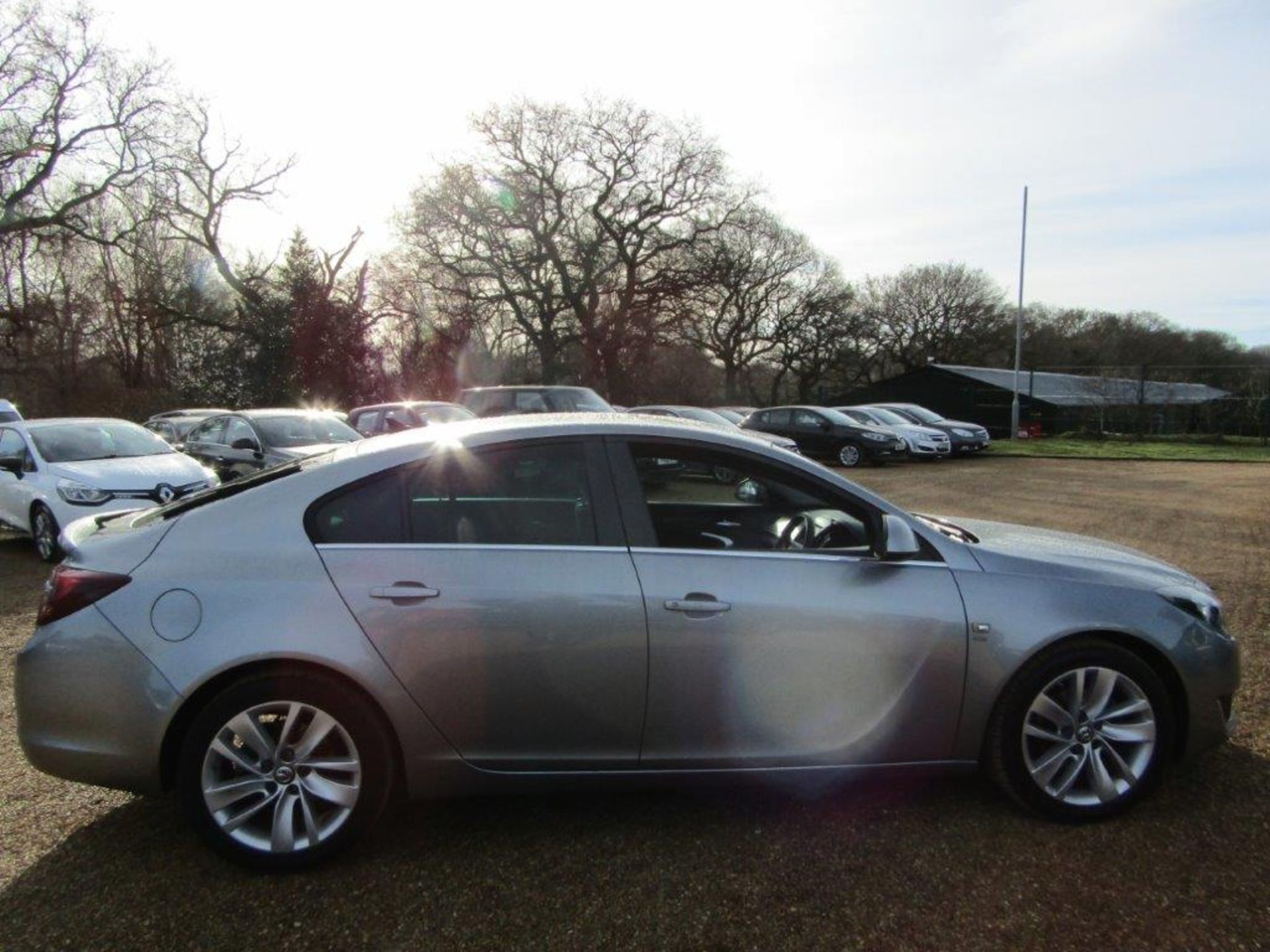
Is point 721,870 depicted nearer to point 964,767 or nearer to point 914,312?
point 964,767

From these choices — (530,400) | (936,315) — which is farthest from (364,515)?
(936,315)

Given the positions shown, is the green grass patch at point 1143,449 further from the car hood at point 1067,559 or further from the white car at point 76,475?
the white car at point 76,475

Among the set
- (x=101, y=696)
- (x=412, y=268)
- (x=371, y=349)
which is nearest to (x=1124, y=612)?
(x=101, y=696)

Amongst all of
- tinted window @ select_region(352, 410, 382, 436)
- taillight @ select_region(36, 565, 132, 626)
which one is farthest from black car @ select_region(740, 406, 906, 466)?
taillight @ select_region(36, 565, 132, 626)

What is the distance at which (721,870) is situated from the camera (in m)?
2.80

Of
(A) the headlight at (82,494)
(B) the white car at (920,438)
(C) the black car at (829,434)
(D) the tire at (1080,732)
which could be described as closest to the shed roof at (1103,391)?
(B) the white car at (920,438)

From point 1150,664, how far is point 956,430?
903 inches

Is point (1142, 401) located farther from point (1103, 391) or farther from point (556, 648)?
point (556, 648)

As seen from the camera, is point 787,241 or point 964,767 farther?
point 787,241

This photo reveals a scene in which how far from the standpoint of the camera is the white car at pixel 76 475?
26.7 ft

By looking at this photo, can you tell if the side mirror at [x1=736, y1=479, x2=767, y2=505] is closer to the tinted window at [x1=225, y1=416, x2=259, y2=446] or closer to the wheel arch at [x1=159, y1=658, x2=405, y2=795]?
the wheel arch at [x1=159, y1=658, x2=405, y2=795]

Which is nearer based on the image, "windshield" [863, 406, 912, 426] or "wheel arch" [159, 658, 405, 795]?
"wheel arch" [159, 658, 405, 795]

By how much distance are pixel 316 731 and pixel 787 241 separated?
48.4 metres

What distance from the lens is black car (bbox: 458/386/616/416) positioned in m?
16.9
